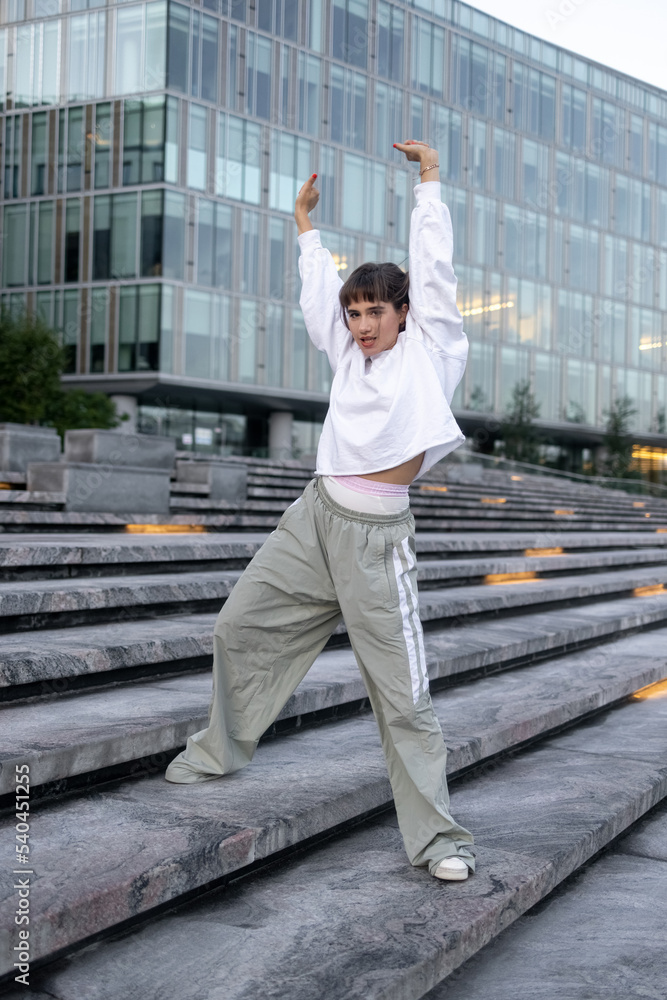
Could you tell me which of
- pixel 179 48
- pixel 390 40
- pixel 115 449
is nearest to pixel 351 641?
pixel 115 449

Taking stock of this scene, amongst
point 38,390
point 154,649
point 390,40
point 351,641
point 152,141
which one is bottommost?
point 154,649

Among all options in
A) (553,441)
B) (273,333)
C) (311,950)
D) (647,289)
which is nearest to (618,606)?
(311,950)

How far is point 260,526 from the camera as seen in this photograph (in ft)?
32.5

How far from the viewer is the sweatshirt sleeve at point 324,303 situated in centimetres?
280

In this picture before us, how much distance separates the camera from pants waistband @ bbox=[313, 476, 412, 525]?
103 inches

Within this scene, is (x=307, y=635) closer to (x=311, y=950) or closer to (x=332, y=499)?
(x=332, y=499)

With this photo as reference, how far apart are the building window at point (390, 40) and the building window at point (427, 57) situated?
2.22ft

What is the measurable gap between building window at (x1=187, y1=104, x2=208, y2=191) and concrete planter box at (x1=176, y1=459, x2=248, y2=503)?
22643mm

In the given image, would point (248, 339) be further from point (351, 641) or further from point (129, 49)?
point (351, 641)

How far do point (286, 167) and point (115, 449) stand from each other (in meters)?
26.0

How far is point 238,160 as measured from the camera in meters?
32.5

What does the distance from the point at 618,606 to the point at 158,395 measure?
92.5ft

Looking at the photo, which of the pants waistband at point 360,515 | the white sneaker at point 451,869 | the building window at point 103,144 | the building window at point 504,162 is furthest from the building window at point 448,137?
the white sneaker at point 451,869

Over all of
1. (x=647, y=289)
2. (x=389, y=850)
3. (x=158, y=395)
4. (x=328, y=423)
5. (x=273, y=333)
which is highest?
(x=647, y=289)
